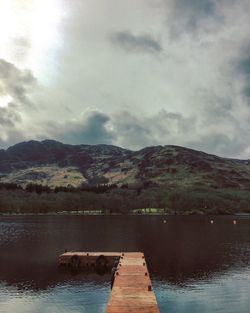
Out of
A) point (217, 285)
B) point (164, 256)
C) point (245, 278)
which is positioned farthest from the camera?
point (164, 256)

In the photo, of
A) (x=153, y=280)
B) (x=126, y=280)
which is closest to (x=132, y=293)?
(x=126, y=280)

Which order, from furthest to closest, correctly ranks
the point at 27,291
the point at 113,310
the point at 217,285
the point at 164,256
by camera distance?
the point at 164,256
the point at 217,285
the point at 27,291
the point at 113,310

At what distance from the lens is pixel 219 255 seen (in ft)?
333

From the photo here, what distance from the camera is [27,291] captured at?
61.4 meters

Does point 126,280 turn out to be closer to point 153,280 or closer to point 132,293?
point 132,293

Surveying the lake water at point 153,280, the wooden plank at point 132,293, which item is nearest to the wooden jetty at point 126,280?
the wooden plank at point 132,293

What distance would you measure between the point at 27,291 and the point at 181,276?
27336mm

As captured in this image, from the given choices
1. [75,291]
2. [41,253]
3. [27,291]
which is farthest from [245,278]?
[41,253]

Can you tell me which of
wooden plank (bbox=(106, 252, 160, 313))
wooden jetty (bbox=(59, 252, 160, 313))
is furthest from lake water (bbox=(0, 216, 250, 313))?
wooden plank (bbox=(106, 252, 160, 313))

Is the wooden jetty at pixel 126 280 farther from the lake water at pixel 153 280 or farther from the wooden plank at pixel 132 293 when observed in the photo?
the lake water at pixel 153 280

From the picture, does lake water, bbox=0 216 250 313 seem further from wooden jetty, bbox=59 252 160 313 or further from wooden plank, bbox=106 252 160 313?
wooden plank, bbox=106 252 160 313

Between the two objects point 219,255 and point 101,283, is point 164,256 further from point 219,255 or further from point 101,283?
point 101,283

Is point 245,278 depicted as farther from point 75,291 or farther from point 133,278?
point 75,291

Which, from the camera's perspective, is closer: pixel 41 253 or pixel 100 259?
pixel 100 259
